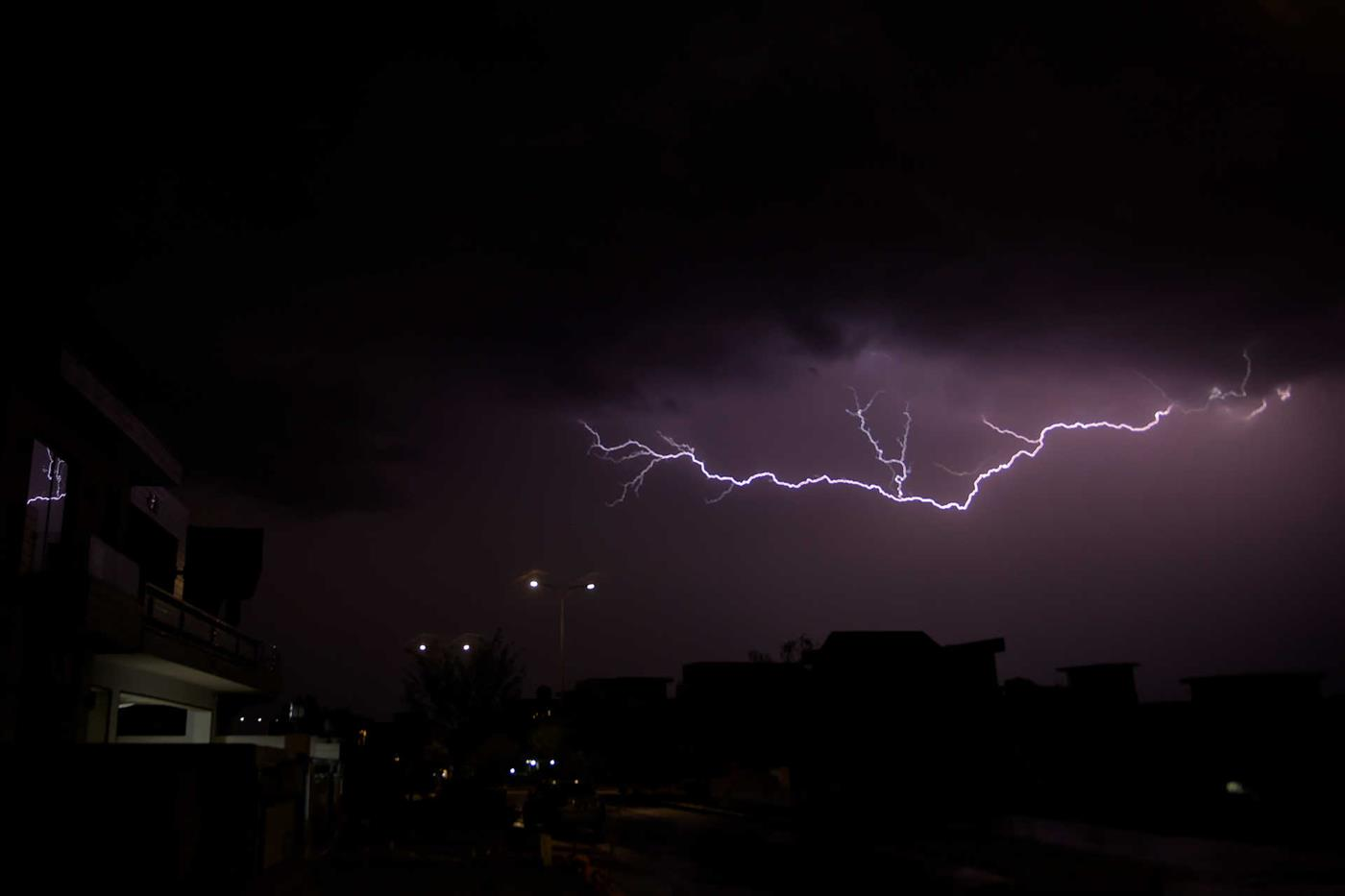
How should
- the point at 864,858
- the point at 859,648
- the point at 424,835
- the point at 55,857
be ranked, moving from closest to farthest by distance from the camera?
the point at 55,857 → the point at 864,858 → the point at 424,835 → the point at 859,648

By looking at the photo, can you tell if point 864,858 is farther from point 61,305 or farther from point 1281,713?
point 61,305

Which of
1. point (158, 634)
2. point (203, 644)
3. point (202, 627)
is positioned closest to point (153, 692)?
point (203, 644)

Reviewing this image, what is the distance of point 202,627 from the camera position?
18797 mm

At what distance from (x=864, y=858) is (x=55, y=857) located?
16.8 metres

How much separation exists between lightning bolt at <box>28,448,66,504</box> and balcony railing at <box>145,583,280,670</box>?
73.9 inches

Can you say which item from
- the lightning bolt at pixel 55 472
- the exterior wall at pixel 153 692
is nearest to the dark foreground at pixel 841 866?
the exterior wall at pixel 153 692

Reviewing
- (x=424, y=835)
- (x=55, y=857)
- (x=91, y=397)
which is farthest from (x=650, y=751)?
(x=55, y=857)

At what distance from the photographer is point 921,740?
113 feet

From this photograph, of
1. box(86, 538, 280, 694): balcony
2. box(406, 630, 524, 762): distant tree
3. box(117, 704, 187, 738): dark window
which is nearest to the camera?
box(86, 538, 280, 694): balcony

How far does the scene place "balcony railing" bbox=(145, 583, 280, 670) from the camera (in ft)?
52.8

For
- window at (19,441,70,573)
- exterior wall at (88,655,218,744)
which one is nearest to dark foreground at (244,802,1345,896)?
exterior wall at (88,655,218,744)

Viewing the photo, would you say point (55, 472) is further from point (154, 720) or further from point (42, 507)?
point (154, 720)

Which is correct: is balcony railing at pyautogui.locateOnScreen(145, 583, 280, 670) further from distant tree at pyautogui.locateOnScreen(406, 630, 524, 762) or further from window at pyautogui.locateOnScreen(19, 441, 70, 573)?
distant tree at pyautogui.locateOnScreen(406, 630, 524, 762)

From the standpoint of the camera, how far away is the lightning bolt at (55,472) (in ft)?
47.6
